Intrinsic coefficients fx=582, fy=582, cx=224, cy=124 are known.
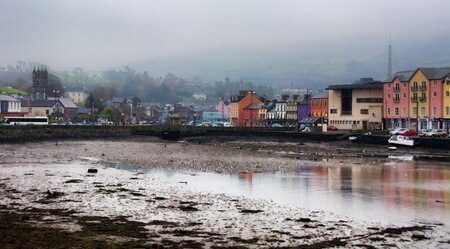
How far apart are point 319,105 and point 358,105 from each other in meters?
21.4

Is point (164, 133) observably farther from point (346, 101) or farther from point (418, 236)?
point (418, 236)

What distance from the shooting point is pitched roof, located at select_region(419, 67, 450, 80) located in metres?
94.1

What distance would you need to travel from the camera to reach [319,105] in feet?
442

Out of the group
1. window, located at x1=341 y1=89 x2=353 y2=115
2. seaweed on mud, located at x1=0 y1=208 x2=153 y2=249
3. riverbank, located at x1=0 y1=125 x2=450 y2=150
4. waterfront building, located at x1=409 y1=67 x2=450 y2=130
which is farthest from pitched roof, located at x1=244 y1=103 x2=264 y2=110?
seaweed on mud, located at x1=0 y1=208 x2=153 y2=249

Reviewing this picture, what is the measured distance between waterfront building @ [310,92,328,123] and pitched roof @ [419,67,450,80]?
34051 millimetres

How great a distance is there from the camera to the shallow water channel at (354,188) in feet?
90.5

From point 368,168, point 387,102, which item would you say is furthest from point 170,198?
point 387,102

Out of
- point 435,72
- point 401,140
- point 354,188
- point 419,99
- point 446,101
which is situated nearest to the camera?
point 354,188

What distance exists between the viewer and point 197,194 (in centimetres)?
3272

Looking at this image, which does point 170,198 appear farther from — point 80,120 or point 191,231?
point 80,120

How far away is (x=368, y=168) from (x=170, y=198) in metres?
24.0

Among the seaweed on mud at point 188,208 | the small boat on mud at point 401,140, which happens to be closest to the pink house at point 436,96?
the small boat on mud at point 401,140

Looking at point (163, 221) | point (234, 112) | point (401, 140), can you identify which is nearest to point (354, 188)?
point (163, 221)

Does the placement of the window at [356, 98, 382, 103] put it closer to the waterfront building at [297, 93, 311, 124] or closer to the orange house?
the waterfront building at [297, 93, 311, 124]
